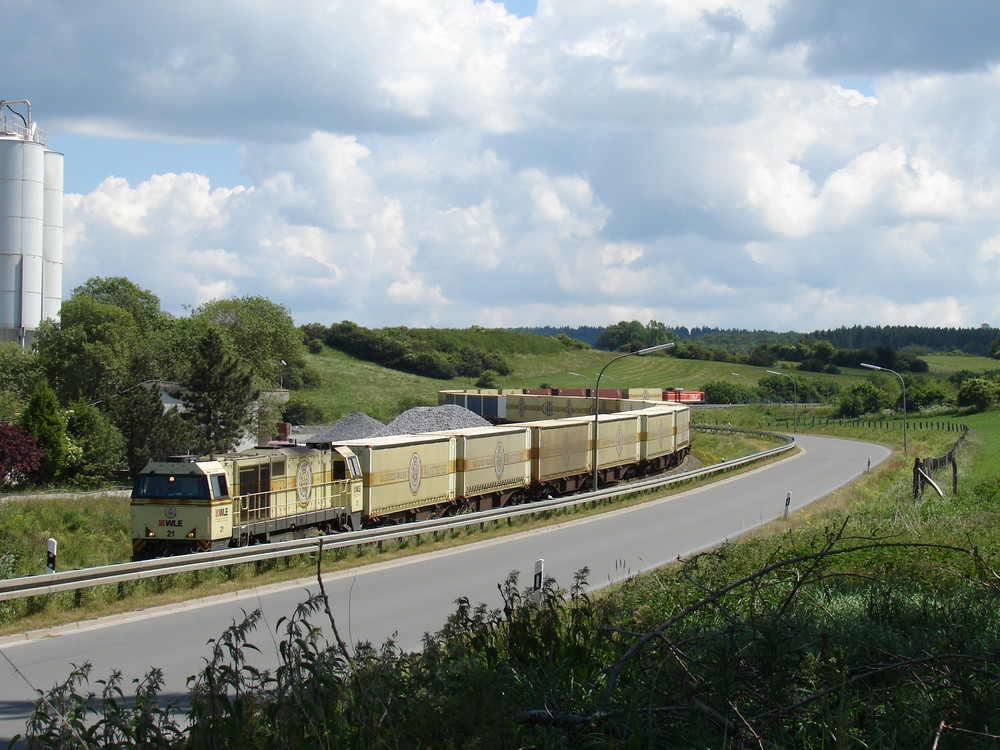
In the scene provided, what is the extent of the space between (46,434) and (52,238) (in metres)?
44.2

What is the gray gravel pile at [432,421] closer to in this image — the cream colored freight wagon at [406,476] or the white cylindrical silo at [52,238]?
the cream colored freight wagon at [406,476]

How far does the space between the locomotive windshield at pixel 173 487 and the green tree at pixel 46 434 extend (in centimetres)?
3118

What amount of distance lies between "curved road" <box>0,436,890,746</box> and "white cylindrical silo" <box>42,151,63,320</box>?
71.0m

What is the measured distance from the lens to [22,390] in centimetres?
6656

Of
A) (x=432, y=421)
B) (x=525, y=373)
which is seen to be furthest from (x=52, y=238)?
(x=525, y=373)

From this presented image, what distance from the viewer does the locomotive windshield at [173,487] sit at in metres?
21.0

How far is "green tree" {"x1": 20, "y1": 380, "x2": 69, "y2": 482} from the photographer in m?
48.7

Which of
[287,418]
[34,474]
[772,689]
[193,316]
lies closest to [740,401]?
[287,418]

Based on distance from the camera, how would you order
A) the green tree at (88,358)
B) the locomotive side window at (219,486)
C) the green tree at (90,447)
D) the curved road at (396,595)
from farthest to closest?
1. the green tree at (88,358)
2. the green tree at (90,447)
3. the locomotive side window at (219,486)
4. the curved road at (396,595)

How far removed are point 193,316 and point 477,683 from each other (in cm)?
9318

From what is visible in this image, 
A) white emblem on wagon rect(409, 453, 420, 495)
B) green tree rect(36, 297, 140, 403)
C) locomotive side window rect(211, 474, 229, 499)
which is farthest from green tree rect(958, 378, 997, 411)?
locomotive side window rect(211, 474, 229, 499)

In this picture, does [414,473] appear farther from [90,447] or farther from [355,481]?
[90,447]

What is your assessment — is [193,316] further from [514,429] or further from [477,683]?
[477,683]

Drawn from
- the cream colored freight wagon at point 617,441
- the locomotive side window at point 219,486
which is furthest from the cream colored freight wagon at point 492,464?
the locomotive side window at point 219,486
